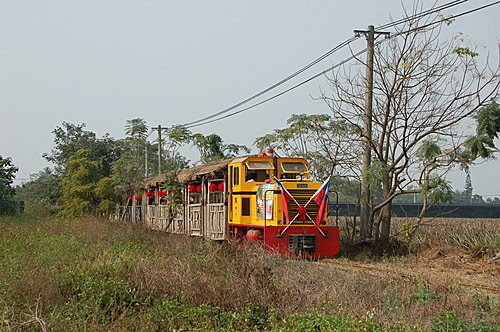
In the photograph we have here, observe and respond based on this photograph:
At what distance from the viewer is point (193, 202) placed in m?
22.2

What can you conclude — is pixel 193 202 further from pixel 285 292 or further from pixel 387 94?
pixel 285 292

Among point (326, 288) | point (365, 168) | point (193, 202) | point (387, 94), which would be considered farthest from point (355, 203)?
point (326, 288)

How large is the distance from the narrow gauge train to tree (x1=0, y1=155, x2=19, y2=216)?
20385 millimetres

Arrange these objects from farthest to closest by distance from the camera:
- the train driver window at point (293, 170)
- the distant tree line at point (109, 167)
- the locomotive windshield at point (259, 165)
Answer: the distant tree line at point (109, 167) < the train driver window at point (293, 170) < the locomotive windshield at point (259, 165)

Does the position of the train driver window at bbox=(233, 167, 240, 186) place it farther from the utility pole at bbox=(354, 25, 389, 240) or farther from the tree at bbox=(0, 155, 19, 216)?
the tree at bbox=(0, 155, 19, 216)

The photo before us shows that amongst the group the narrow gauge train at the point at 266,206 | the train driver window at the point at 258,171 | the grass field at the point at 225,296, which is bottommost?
the grass field at the point at 225,296

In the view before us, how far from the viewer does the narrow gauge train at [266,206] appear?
14859 mm

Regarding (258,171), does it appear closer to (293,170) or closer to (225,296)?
(293,170)

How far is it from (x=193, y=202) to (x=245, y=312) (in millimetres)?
14736

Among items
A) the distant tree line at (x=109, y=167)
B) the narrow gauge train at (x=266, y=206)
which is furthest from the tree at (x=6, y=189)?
the narrow gauge train at (x=266, y=206)

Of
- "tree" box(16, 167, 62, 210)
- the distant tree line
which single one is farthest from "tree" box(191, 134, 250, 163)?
"tree" box(16, 167, 62, 210)

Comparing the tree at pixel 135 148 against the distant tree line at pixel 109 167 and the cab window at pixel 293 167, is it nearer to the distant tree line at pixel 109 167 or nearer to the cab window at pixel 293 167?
the distant tree line at pixel 109 167

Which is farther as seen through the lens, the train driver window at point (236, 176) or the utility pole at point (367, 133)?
the train driver window at point (236, 176)

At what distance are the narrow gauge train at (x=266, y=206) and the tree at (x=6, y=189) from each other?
20.4 metres
